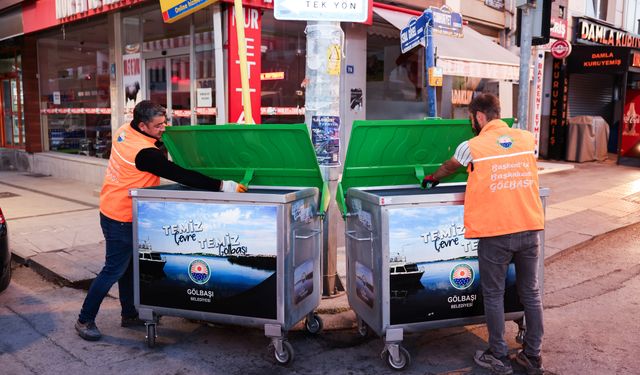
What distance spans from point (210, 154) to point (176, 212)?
718 millimetres

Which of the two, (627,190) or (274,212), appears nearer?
(274,212)

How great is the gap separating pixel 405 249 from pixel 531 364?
44.0 inches

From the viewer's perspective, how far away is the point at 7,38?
14047 mm

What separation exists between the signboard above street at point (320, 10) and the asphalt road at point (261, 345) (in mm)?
2535

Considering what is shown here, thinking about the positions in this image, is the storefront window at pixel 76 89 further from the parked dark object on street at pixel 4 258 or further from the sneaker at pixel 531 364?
the sneaker at pixel 531 364

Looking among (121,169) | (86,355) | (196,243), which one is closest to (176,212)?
(196,243)

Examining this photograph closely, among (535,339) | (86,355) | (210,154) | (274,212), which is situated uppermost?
(210,154)

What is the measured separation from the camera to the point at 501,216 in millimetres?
3510

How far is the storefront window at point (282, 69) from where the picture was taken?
380 inches

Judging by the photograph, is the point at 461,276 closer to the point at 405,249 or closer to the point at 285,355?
the point at 405,249

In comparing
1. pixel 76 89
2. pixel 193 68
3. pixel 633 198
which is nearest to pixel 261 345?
pixel 193 68

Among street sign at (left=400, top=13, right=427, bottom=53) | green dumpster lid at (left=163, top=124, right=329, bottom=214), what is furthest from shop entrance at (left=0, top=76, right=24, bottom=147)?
green dumpster lid at (left=163, top=124, right=329, bottom=214)

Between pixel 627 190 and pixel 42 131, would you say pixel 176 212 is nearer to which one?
pixel 627 190

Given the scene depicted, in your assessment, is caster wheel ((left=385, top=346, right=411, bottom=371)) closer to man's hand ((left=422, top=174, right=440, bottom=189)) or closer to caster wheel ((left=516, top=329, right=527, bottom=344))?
caster wheel ((left=516, top=329, right=527, bottom=344))
